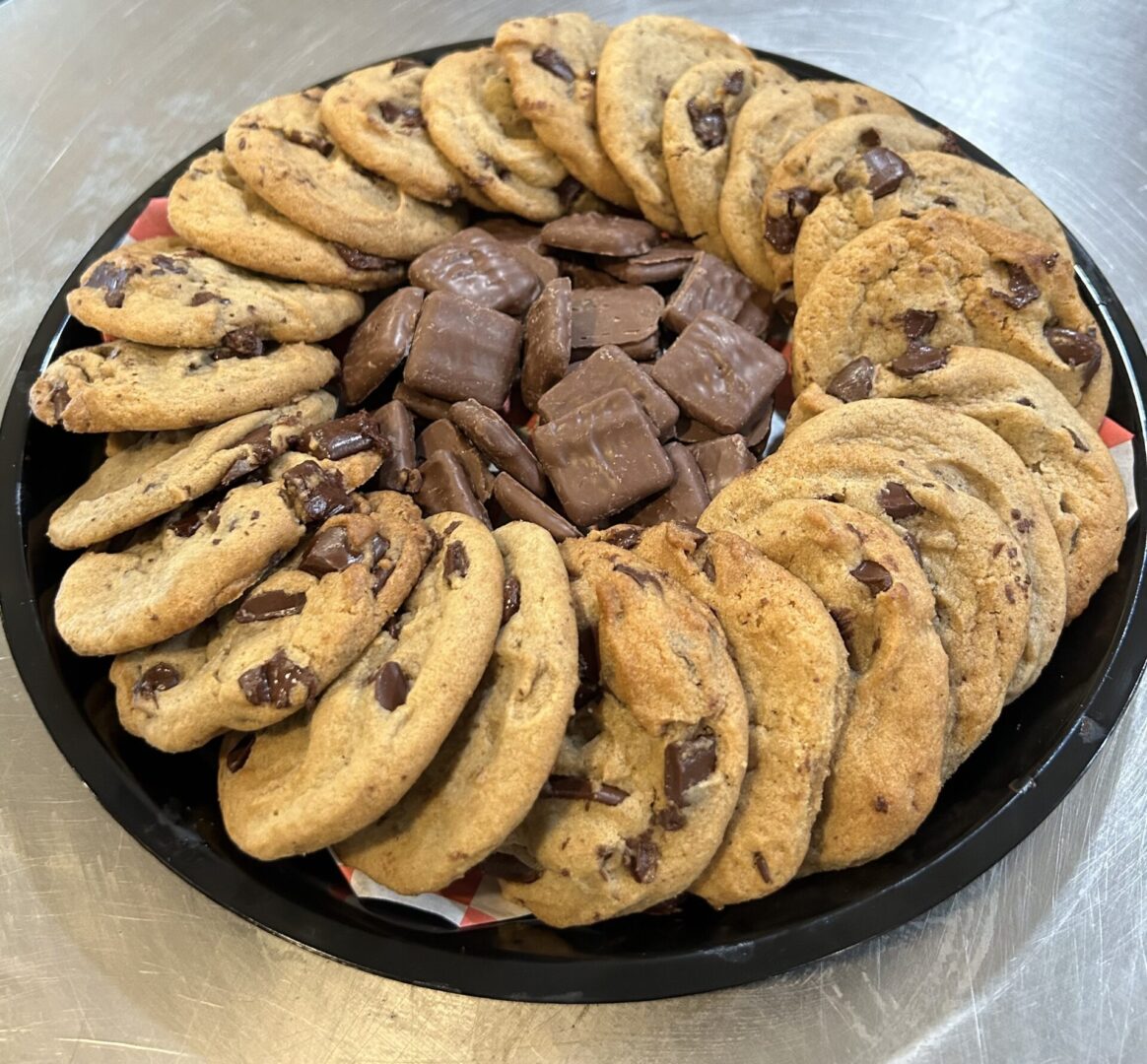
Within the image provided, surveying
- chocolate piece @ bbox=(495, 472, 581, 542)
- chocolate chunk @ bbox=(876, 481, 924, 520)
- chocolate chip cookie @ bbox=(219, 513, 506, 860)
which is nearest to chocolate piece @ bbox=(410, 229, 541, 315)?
chocolate piece @ bbox=(495, 472, 581, 542)

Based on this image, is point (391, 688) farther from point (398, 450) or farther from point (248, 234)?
point (248, 234)

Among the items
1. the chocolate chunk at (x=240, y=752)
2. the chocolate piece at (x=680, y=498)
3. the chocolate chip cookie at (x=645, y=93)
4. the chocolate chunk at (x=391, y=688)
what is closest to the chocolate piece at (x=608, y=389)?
the chocolate piece at (x=680, y=498)

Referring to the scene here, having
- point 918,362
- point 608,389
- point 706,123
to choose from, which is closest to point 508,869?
point 608,389

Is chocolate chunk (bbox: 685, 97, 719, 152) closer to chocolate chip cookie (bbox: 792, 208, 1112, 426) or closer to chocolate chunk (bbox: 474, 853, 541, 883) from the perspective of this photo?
chocolate chip cookie (bbox: 792, 208, 1112, 426)

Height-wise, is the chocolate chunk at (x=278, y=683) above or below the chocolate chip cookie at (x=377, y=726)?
above

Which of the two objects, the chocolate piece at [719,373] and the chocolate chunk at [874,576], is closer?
the chocolate chunk at [874,576]

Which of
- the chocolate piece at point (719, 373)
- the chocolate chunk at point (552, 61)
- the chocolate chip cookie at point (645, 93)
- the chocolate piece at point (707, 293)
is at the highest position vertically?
the chocolate chunk at point (552, 61)

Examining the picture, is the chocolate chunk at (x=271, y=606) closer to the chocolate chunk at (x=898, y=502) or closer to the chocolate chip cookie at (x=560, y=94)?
the chocolate chunk at (x=898, y=502)
